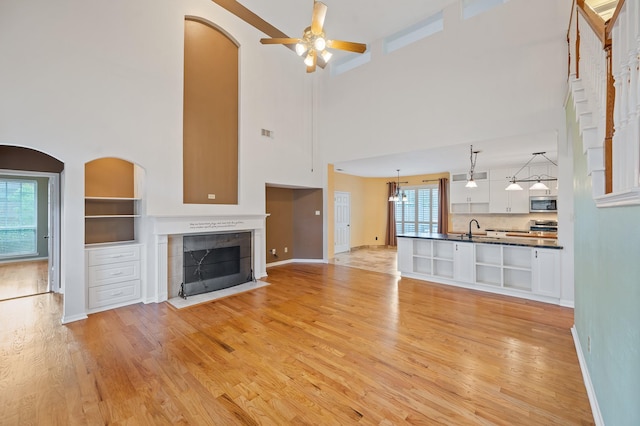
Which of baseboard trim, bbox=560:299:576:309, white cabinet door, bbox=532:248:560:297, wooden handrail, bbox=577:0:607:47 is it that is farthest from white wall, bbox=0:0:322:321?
baseboard trim, bbox=560:299:576:309

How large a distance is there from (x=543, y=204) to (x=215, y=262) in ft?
26.0

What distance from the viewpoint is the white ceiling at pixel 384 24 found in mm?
5254

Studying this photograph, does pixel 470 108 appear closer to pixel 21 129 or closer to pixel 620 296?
pixel 620 296

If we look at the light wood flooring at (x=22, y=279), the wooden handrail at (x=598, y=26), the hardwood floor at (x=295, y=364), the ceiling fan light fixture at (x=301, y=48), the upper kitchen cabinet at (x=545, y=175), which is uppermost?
the ceiling fan light fixture at (x=301, y=48)

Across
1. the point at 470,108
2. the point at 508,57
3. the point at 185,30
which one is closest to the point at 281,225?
the point at 185,30

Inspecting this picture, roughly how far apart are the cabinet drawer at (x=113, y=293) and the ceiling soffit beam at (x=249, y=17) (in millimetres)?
5273

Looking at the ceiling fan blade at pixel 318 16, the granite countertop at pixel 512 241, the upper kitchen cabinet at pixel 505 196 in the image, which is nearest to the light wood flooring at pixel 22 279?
the ceiling fan blade at pixel 318 16

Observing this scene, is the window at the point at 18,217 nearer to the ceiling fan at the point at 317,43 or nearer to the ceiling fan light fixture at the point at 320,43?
the ceiling fan at the point at 317,43

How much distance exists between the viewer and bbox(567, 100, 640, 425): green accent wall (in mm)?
1223

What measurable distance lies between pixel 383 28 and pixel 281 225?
5285mm

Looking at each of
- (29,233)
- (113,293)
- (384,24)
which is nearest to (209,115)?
(113,293)

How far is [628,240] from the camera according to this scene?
1.30m

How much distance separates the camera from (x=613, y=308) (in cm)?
153

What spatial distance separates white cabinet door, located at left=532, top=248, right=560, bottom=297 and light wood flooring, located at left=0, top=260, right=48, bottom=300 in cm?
835
